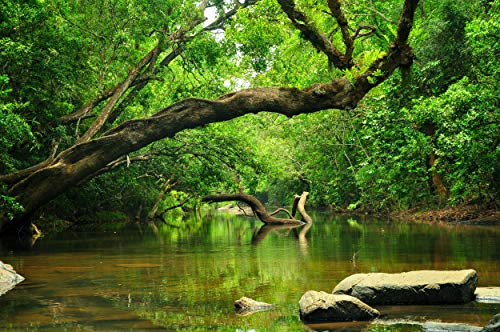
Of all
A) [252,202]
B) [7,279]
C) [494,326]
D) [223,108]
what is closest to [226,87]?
[223,108]

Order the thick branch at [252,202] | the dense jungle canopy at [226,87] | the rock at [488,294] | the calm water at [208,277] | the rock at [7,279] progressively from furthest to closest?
the thick branch at [252,202] < the dense jungle canopy at [226,87] < the rock at [7,279] < the rock at [488,294] < the calm water at [208,277]

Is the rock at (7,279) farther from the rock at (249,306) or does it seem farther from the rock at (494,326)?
the rock at (494,326)

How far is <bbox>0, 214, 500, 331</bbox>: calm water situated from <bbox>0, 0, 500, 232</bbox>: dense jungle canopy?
2364mm

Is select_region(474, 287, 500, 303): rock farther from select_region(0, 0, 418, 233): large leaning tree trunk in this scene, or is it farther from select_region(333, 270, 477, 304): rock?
select_region(0, 0, 418, 233): large leaning tree trunk

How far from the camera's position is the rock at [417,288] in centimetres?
864

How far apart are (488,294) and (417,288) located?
3.70 feet

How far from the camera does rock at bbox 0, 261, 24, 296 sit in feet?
35.8

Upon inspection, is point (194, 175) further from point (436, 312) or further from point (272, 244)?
point (436, 312)

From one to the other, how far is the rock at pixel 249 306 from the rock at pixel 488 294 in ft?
10.3

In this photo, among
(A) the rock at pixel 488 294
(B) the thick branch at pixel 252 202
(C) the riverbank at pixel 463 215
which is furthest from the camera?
A: (B) the thick branch at pixel 252 202

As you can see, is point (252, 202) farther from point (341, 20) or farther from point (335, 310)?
point (335, 310)

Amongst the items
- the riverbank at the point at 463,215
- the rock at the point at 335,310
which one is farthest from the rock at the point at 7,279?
the riverbank at the point at 463,215

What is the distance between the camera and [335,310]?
25.8 ft

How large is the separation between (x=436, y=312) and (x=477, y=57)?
14.7 m
